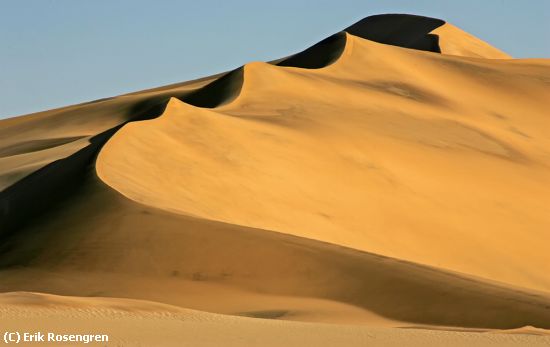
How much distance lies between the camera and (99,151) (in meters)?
22.7

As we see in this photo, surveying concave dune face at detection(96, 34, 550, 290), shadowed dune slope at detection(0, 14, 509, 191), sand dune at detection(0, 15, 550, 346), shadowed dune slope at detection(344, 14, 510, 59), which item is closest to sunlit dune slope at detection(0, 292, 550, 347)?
sand dune at detection(0, 15, 550, 346)

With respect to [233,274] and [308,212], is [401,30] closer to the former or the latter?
[308,212]

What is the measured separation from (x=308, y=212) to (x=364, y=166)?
14.4ft

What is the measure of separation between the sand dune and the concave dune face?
0.22 feet

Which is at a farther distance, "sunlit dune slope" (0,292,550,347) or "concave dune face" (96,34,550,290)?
"concave dune face" (96,34,550,290)

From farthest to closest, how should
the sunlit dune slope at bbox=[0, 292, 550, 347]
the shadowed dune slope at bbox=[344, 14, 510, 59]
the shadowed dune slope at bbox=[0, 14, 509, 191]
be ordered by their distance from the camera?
the shadowed dune slope at bbox=[344, 14, 510, 59], the shadowed dune slope at bbox=[0, 14, 509, 191], the sunlit dune slope at bbox=[0, 292, 550, 347]

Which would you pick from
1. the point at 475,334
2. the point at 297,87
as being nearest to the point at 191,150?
the point at 297,87

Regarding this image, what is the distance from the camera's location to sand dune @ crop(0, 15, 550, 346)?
536 inches

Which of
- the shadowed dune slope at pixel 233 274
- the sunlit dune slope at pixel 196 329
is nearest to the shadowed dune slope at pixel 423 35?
the shadowed dune slope at pixel 233 274

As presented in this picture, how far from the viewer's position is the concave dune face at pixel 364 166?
22.2m

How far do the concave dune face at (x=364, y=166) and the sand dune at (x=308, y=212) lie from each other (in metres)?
0.07

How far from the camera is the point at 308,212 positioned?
2291 centimetres

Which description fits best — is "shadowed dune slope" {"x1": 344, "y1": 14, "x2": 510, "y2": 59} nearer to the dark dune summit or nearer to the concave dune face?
the dark dune summit

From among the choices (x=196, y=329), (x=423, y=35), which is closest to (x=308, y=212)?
(x=196, y=329)
